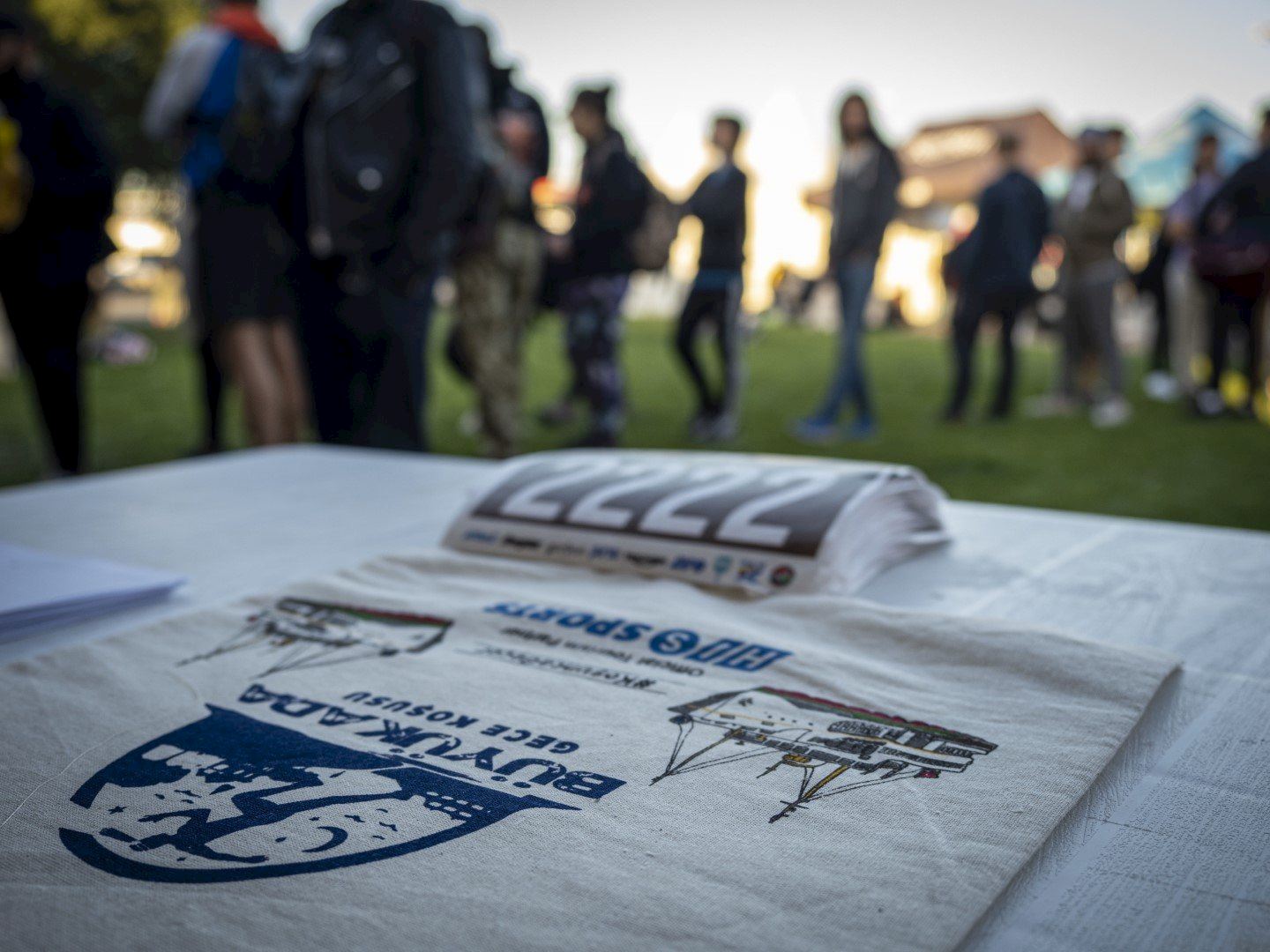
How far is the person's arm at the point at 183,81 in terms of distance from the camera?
2875 millimetres

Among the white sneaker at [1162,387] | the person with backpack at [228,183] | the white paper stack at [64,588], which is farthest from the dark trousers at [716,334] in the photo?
the white paper stack at [64,588]

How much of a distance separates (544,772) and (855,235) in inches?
168

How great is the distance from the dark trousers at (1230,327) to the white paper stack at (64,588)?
4.99 metres

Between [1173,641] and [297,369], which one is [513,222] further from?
[1173,641]

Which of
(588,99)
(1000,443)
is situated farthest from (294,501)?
(1000,443)

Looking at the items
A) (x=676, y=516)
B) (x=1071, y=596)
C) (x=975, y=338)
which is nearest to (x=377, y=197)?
(x=676, y=516)

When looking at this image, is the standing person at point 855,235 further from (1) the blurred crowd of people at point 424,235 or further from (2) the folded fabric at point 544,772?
(2) the folded fabric at point 544,772

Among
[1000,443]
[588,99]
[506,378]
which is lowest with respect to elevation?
[1000,443]

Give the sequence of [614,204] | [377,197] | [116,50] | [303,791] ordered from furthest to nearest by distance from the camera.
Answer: [116,50] → [614,204] → [377,197] → [303,791]

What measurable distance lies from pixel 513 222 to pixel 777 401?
2646 mm

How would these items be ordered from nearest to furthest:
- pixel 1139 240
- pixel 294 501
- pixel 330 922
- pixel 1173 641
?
pixel 330 922, pixel 1173 641, pixel 294 501, pixel 1139 240

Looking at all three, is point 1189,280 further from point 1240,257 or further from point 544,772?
point 544,772

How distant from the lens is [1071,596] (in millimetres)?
994

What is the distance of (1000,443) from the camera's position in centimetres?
454
